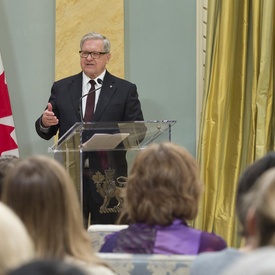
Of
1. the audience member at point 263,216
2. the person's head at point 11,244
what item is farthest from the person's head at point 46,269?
the audience member at point 263,216

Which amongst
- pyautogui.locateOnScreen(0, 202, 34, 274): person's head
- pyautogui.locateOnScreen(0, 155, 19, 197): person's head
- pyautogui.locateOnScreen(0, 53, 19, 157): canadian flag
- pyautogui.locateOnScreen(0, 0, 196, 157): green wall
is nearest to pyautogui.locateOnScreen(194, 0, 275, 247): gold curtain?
pyautogui.locateOnScreen(0, 0, 196, 157): green wall

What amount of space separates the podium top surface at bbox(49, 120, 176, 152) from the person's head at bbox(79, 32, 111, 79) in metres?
1.08

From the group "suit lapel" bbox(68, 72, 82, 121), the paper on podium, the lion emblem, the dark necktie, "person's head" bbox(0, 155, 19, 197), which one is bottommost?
the lion emblem

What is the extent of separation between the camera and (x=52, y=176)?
216 centimetres

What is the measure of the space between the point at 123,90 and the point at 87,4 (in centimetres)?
114

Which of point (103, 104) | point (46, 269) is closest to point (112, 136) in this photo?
point (103, 104)

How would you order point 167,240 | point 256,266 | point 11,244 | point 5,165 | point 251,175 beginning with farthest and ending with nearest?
1. point 5,165
2. point 251,175
3. point 167,240
4. point 11,244
5. point 256,266

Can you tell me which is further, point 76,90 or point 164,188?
point 76,90

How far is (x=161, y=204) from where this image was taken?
2736mm

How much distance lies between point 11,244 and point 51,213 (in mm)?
753

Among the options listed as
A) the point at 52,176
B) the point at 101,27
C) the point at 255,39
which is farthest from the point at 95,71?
the point at 52,176

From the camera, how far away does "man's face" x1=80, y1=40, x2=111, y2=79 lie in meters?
5.45

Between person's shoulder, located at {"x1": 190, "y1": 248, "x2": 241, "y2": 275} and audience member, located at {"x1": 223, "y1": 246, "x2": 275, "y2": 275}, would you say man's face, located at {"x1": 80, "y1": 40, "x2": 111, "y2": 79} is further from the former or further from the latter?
audience member, located at {"x1": 223, "y1": 246, "x2": 275, "y2": 275}

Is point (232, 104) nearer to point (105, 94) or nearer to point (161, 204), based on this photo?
point (105, 94)
